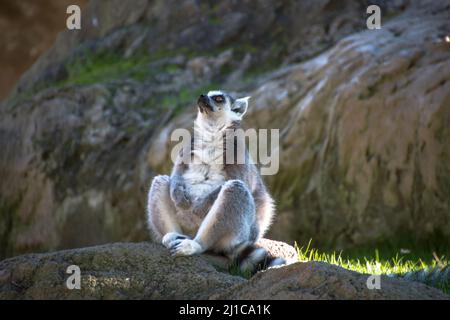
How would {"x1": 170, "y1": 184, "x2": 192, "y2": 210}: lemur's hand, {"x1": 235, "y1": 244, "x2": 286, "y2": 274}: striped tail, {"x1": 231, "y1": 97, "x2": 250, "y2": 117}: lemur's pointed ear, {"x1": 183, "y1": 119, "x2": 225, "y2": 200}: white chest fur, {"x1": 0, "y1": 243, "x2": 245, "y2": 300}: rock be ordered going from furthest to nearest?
{"x1": 231, "y1": 97, "x2": 250, "y2": 117}: lemur's pointed ear, {"x1": 183, "y1": 119, "x2": 225, "y2": 200}: white chest fur, {"x1": 170, "y1": 184, "x2": 192, "y2": 210}: lemur's hand, {"x1": 235, "y1": 244, "x2": 286, "y2": 274}: striped tail, {"x1": 0, "y1": 243, "x2": 245, "y2": 300}: rock

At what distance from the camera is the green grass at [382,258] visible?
6676mm

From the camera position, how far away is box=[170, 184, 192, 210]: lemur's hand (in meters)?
6.20

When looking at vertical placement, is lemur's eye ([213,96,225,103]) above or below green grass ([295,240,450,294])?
above

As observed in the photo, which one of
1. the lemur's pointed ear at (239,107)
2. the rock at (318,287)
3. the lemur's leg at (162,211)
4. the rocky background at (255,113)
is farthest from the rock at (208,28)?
the rock at (318,287)

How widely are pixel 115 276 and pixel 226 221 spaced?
3.75 ft

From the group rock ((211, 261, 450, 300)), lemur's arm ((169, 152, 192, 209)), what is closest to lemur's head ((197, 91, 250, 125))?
lemur's arm ((169, 152, 192, 209))

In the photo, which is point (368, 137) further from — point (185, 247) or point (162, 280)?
point (162, 280)

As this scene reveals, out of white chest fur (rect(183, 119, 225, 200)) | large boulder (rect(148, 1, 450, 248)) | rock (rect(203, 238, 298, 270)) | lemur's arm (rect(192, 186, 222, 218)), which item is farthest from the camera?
large boulder (rect(148, 1, 450, 248))

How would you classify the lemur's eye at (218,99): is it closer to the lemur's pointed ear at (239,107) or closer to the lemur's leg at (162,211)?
the lemur's pointed ear at (239,107)

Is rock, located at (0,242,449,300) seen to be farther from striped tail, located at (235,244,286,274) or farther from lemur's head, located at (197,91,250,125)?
lemur's head, located at (197,91,250,125)

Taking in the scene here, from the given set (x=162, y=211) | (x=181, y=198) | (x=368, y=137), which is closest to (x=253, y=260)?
(x=181, y=198)

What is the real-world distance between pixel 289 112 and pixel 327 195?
1.81 meters

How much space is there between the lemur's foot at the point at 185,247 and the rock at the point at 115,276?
6 cm

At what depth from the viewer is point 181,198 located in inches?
244
